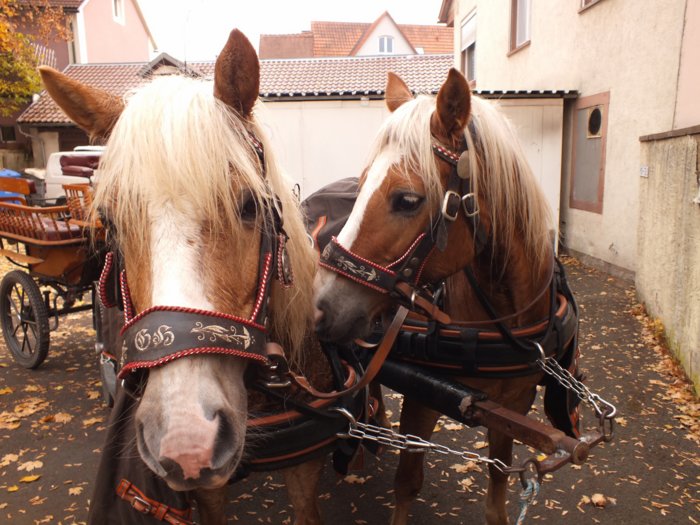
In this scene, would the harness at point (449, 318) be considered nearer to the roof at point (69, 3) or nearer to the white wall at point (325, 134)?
the white wall at point (325, 134)

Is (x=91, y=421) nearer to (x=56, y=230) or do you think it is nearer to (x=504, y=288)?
(x=56, y=230)

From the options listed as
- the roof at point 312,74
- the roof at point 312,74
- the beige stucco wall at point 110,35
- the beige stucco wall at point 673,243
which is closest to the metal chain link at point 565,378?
the beige stucco wall at point 673,243

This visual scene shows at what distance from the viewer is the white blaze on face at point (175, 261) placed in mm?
1125

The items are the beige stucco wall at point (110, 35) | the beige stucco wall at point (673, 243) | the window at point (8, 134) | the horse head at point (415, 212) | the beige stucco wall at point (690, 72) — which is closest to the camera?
the horse head at point (415, 212)

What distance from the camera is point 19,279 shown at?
4898mm

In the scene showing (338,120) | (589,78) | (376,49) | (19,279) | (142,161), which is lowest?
(19,279)

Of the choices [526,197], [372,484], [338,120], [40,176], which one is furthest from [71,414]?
[40,176]

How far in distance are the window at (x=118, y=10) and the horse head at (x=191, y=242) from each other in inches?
1110

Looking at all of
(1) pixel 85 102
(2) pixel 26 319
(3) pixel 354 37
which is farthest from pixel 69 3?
(1) pixel 85 102

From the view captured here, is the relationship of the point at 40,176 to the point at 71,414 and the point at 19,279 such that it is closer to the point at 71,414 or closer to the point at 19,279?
the point at 19,279

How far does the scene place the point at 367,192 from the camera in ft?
5.82

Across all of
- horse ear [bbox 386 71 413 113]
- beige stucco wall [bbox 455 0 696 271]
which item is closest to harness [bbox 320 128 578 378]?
horse ear [bbox 386 71 413 113]

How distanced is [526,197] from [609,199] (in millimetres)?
6722

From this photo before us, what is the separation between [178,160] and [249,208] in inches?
8.3
